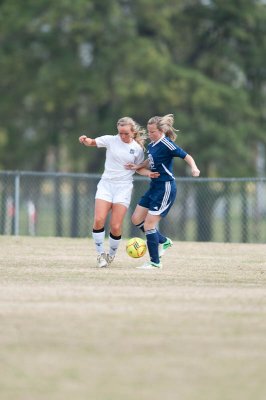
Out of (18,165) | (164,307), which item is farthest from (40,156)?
(164,307)

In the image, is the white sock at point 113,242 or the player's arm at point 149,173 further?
the white sock at point 113,242

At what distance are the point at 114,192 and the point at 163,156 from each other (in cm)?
88

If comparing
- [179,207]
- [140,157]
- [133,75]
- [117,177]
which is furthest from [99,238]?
[133,75]

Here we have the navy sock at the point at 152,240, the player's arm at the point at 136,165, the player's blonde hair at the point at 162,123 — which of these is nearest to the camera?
the player's blonde hair at the point at 162,123

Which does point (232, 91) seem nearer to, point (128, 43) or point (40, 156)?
point (128, 43)

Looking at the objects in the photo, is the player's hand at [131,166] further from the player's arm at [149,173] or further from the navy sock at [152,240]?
the navy sock at [152,240]

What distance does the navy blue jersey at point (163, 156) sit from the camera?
1520 cm

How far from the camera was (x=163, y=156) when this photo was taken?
15242 millimetres

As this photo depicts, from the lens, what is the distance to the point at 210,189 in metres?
38.4

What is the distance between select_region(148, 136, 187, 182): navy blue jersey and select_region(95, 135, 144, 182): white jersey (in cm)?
41

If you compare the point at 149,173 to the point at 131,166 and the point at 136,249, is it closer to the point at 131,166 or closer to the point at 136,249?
the point at 131,166

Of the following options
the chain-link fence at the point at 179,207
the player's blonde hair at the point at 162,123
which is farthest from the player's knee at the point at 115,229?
the chain-link fence at the point at 179,207

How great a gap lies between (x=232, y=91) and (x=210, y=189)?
219 inches

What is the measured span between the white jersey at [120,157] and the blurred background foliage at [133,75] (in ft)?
80.3
